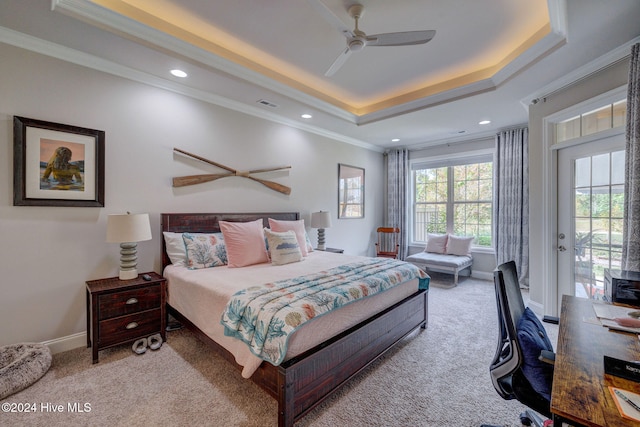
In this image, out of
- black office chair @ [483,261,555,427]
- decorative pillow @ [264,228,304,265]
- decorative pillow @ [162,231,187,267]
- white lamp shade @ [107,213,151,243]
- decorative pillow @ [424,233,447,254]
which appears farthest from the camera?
decorative pillow @ [424,233,447,254]

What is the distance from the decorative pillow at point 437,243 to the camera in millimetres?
5449

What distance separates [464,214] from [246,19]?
4.98 meters

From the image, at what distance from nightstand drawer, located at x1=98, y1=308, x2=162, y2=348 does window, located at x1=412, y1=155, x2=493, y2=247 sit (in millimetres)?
5164

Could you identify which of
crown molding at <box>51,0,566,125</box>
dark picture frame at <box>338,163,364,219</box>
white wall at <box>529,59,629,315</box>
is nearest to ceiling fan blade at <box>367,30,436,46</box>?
crown molding at <box>51,0,566,125</box>

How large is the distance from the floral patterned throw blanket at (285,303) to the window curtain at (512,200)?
3.25m

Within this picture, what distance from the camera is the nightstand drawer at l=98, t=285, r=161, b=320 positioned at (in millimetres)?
2320

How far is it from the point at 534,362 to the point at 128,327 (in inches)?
117

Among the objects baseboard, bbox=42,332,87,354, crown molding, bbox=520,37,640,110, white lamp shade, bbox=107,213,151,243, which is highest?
crown molding, bbox=520,37,640,110

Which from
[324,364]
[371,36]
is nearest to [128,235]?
[324,364]

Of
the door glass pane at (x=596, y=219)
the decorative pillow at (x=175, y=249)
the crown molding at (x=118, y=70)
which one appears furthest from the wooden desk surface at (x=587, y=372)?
the crown molding at (x=118, y=70)

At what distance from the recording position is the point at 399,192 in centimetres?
605

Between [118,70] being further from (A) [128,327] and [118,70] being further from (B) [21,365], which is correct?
(B) [21,365]

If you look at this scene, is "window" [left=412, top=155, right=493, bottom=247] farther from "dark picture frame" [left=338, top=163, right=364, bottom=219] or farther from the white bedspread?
the white bedspread

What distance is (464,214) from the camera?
18.1 ft
